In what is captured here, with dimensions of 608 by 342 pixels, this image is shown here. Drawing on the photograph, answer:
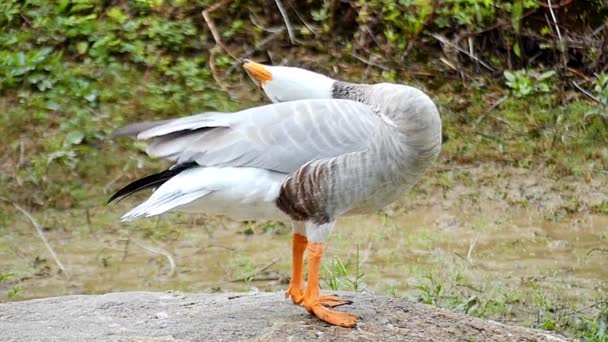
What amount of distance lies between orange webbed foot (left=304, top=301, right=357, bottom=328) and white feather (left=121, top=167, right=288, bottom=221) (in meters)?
0.41

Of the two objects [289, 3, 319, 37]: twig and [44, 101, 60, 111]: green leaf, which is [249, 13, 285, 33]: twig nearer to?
[289, 3, 319, 37]: twig

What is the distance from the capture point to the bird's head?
182 inches

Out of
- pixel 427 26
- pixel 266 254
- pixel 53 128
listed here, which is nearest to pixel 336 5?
pixel 427 26

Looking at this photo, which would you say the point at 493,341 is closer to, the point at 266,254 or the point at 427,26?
the point at 266,254

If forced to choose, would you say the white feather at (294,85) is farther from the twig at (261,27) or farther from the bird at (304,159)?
the twig at (261,27)

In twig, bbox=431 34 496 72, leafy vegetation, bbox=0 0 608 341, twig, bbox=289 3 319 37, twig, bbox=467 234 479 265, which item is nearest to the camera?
twig, bbox=467 234 479 265

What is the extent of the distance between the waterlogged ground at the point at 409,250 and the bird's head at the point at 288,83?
1427mm

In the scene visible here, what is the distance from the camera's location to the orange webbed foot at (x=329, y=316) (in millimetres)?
4523

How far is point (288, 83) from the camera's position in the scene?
4.67 m

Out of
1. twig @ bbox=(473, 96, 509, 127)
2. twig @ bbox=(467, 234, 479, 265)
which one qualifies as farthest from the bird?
twig @ bbox=(473, 96, 509, 127)

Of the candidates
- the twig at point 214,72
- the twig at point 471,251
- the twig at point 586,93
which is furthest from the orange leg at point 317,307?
the twig at point 214,72

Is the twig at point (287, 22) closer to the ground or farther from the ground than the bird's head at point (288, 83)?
closer to the ground

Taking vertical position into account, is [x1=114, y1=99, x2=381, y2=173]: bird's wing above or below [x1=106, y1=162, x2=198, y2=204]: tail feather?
above

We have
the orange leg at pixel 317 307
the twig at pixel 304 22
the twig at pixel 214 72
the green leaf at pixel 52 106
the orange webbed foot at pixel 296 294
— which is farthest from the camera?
the twig at pixel 304 22
